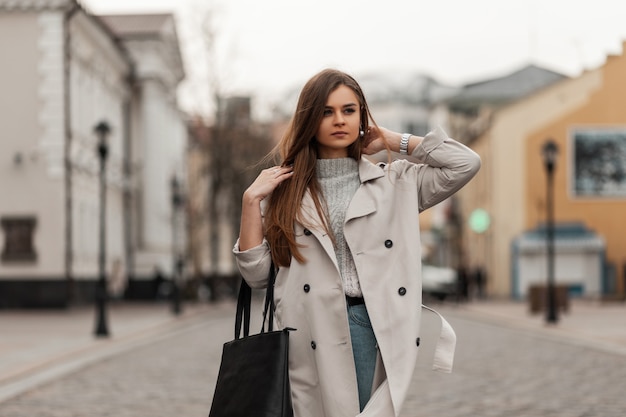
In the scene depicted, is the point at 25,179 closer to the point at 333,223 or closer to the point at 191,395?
the point at 191,395

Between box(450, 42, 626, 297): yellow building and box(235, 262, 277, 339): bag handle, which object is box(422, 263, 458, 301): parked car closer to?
box(450, 42, 626, 297): yellow building

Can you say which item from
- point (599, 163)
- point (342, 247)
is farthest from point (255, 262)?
point (599, 163)

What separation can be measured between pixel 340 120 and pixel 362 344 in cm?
72

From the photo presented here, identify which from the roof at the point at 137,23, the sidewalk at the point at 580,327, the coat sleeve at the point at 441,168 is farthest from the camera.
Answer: the roof at the point at 137,23

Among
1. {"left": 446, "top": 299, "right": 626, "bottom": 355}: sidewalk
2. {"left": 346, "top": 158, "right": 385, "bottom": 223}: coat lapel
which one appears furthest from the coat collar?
{"left": 446, "top": 299, "right": 626, "bottom": 355}: sidewalk

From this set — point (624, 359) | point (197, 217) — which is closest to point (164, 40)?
point (197, 217)

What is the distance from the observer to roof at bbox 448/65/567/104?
246 ft

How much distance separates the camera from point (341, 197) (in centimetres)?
416

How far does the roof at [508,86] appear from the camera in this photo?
246ft

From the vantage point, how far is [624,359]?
1638cm

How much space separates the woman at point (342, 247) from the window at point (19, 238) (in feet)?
112

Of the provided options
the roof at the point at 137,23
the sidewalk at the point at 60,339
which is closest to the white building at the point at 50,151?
the sidewalk at the point at 60,339

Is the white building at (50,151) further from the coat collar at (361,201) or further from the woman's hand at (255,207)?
the coat collar at (361,201)

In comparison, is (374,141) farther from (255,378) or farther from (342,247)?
(255,378)
